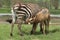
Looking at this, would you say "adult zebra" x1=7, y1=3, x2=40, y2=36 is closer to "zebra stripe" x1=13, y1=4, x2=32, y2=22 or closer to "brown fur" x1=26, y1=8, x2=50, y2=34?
"zebra stripe" x1=13, y1=4, x2=32, y2=22

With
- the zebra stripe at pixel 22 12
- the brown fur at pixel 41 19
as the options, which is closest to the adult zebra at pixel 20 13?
the zebra stripe at pixel 22 12

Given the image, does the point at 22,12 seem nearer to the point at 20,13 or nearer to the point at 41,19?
the point at 20,13

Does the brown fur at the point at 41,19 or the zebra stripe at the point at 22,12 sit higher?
the zebra stripe at the point at 22,12

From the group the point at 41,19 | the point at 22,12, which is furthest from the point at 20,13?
the point at 41,19

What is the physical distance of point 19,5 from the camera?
9062 millimetres

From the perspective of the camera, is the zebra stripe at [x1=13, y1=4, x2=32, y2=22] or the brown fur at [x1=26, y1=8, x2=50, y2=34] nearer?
the zebra stripe at [x1=13, y1=4, x2=32, y2=22]

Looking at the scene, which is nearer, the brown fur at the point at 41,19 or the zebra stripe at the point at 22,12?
the zebra stripe at the point at 22,12

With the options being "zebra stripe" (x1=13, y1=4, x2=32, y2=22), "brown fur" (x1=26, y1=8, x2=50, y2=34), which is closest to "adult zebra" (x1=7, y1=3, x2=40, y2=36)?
"zebra stripe" (x1=13, y1=4, x2=32, y2=22)

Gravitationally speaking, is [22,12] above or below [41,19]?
above

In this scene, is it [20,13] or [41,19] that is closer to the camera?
[20,13]

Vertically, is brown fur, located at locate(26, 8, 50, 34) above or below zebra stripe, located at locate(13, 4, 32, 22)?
below

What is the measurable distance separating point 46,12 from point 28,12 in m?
1.25

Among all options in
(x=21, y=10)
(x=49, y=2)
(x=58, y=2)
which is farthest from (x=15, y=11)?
(x=58, y=2)

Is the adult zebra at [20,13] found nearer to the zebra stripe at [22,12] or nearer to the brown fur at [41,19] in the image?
the zebra stripe at [22,12]
